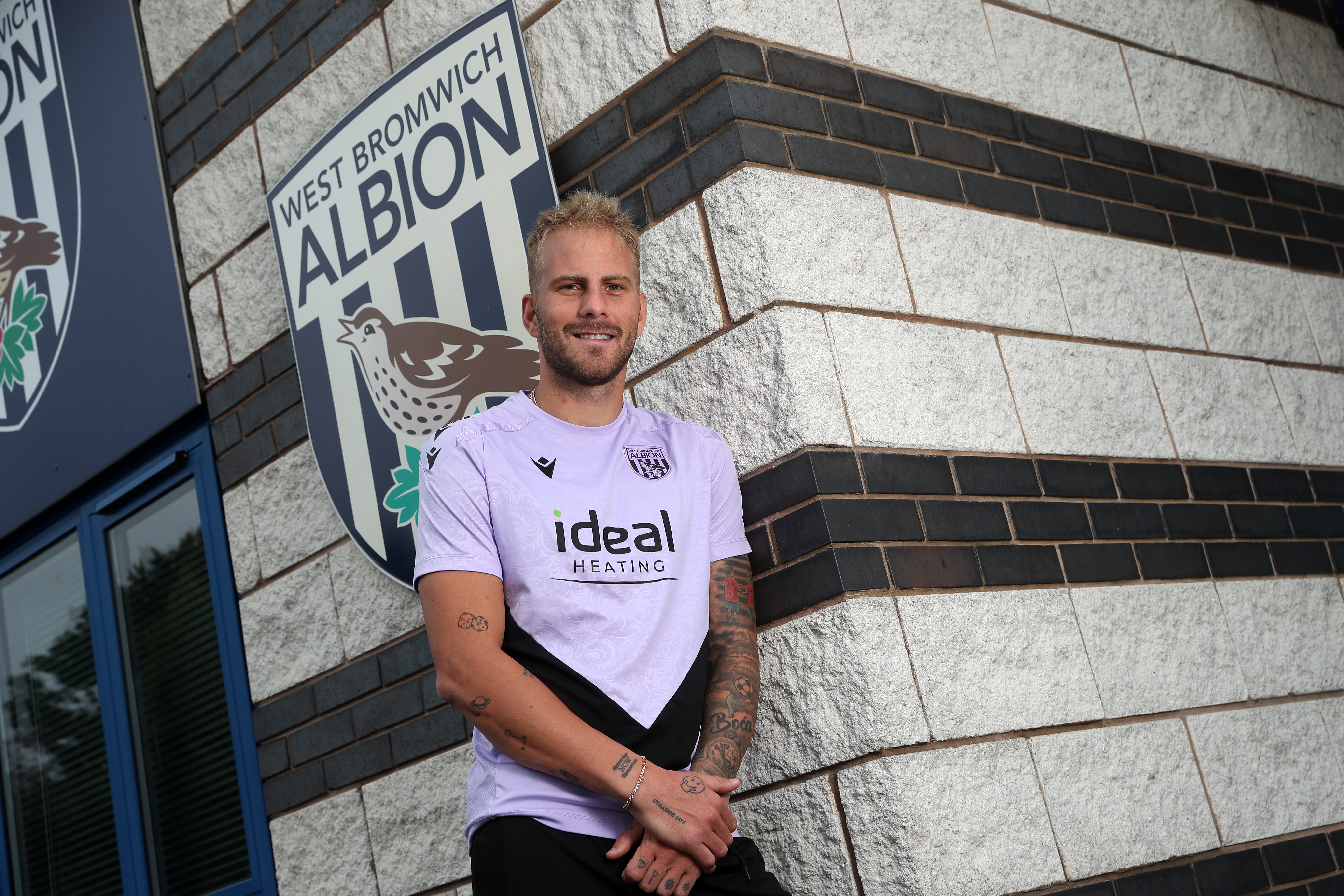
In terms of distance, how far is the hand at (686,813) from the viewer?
2.21m

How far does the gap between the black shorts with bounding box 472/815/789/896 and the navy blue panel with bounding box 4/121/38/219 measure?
14.6 ft

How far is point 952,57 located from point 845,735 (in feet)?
6.61

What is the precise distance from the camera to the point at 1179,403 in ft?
12.1

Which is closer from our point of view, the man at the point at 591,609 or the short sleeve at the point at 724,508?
the man at the point at 591,609

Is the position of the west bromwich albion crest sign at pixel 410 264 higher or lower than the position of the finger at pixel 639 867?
higher

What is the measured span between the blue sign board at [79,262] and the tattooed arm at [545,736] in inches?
112

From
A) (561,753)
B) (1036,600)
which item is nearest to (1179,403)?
(1036,600)

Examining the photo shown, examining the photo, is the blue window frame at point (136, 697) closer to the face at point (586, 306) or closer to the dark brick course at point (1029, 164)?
the face at point (586, 306)

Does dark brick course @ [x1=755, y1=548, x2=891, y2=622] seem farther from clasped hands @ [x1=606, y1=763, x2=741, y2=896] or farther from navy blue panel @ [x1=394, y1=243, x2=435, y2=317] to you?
navy blue panel @ [x1=394, y1=243, x2=435, y2=317]

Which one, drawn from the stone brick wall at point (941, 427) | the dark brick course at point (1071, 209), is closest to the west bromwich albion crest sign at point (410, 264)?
the stone brick wall at point (941, 427)

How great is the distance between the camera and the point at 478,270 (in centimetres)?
360

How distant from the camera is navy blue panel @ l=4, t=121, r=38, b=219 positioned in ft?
18.1

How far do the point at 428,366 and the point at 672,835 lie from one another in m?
1.93

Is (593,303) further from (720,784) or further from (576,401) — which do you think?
(720,784)
